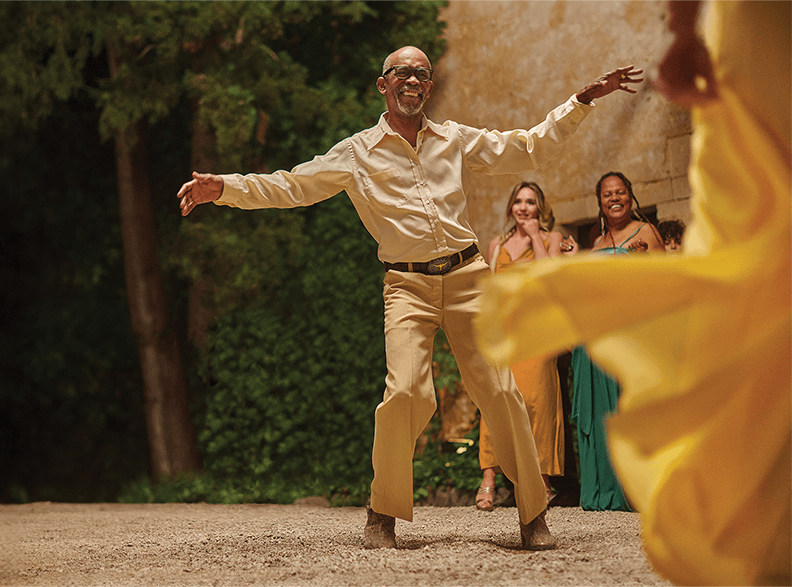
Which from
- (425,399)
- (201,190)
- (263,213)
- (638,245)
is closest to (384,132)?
(201,190)

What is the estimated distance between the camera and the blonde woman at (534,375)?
5.16 metres

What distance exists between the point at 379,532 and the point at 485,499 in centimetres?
219

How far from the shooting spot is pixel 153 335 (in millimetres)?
7855

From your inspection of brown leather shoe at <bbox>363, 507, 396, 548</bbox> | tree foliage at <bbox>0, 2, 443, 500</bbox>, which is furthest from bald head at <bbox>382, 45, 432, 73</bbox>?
tree foliage at <bbox>0, 2, 443, 500</bbox>

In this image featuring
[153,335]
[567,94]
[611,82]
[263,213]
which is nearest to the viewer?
[611,82]

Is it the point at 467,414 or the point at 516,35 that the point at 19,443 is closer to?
the point at 467,414

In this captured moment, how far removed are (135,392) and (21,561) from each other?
18.2ft

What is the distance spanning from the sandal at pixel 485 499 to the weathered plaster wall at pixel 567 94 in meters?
2.16

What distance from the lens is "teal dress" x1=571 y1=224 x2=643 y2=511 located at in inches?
190

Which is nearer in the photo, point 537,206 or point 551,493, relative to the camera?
point 551,493

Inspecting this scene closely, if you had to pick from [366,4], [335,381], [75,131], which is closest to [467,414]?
[335,381]

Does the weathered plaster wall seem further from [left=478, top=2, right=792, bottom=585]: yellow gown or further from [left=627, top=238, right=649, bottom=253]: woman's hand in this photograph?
[left=478, top=2, right=792, bottom=585]: yellow gown

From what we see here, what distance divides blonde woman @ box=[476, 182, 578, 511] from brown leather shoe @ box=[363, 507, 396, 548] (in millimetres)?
1986

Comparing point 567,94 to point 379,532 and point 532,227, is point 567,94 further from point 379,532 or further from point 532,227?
point 379,532
